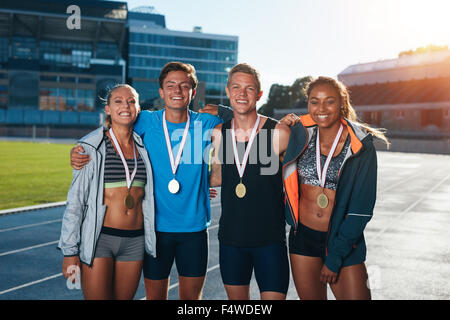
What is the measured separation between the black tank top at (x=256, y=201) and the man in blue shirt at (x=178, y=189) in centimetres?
27

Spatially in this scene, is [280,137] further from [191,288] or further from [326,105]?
[191,288]

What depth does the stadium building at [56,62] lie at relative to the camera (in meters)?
66.0

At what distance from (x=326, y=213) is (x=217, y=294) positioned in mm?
3913

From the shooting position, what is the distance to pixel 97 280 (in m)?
3.30

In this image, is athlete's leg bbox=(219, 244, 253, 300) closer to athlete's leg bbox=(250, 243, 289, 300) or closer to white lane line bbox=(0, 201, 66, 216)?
athlete's leg bbox=(250, 243, 289, 300)

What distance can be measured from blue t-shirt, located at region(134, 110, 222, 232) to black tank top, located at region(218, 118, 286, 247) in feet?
0.83

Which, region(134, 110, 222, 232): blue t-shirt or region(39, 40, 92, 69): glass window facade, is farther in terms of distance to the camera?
region(39, 40, 92, 69): glass window facade

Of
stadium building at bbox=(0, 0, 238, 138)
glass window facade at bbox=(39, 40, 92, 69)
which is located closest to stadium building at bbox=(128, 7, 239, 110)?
stadium building at bbox=(0, 0, 238, 138)

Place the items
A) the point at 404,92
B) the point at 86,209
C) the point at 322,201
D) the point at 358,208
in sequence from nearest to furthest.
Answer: the point at 358,208 → the point at 322,201 → the point at 86,209 → the point at 404,92

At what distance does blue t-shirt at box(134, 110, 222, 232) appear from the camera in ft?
11.8

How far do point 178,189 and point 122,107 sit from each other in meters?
0.79

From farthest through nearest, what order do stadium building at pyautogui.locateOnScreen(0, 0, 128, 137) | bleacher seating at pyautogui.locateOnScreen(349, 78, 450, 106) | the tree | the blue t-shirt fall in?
the tree
stadium building at pyautogui.locateOnScreen(0, 0, 128, 137)
bleacher seating at pyautogui.locateOnScreen(349, 78, 450, 106)
the blue t-shirt

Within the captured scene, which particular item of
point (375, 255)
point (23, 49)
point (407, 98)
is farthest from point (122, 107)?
point (23, 49)

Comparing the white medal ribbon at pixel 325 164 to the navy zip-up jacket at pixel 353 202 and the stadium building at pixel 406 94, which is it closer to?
the navy zip-up jacket at pixel 353 202
